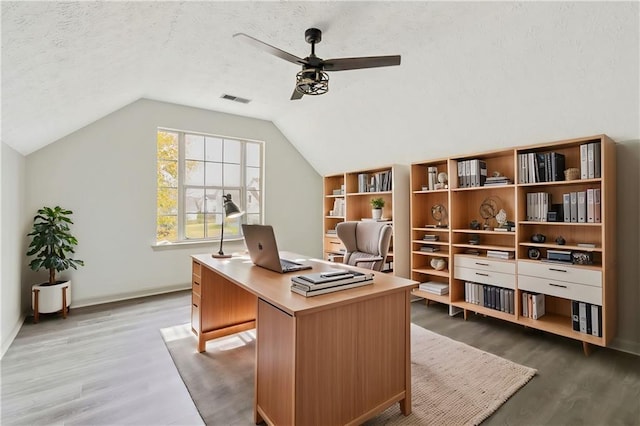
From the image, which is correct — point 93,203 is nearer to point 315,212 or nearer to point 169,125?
point 169,125

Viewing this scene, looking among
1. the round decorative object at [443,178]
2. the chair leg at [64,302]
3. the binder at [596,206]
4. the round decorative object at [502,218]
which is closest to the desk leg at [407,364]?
the binder at [596,206]

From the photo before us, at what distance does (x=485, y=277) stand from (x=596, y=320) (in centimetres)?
90

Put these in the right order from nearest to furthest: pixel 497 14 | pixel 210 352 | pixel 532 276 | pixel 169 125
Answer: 1. pixel 497 14
2. pixel 210 352
3. pixel 532 276
4. pixel 169 125

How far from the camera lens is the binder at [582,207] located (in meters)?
2.57

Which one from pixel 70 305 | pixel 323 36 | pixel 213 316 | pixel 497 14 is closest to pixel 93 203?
pixel 70 305

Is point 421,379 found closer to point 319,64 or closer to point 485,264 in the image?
point 485,264

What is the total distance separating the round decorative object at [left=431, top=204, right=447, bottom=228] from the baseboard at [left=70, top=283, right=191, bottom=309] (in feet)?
11.9

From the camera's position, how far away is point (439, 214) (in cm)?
396

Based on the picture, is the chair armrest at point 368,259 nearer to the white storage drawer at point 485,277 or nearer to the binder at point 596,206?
the white storage drawer at point 485,277

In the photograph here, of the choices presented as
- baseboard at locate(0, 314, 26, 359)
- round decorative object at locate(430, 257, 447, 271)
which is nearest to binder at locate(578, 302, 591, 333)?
round decorative object at locate(430, 257, 447, 271)

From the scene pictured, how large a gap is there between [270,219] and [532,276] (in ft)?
12.5

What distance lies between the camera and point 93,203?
3.84 meters

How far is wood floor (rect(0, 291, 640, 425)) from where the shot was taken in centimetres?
180

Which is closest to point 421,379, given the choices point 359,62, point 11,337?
point 359,62
